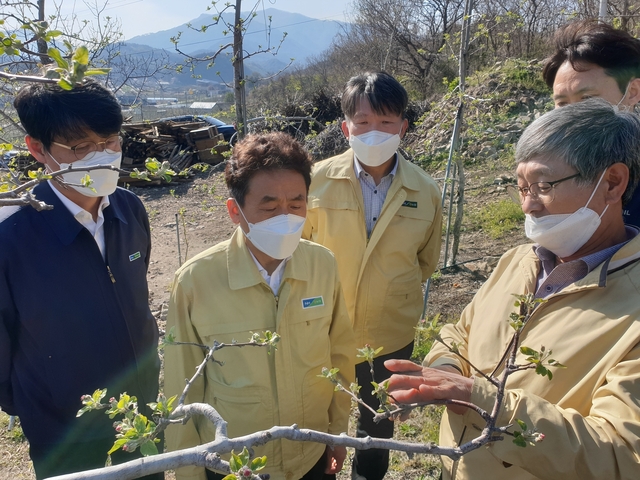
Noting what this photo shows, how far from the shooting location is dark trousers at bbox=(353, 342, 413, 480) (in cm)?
271

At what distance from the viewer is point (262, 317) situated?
6.12 feet

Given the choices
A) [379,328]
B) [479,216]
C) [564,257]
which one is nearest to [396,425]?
[379,328]

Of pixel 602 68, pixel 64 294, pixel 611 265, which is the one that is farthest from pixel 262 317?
pixel 602 68

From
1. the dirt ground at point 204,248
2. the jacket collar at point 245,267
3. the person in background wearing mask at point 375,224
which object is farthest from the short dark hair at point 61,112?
the dirt ground at point 204,248

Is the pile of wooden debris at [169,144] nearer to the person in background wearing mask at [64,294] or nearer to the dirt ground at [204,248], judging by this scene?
the dirt ground at [204,248]

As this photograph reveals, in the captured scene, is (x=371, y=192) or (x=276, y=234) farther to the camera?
(x=371, y=192)

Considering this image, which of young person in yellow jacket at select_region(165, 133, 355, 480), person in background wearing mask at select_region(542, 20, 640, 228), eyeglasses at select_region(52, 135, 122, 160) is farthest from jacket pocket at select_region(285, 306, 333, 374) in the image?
person in background wearing mask at select_region(542, 20, 640, 228)

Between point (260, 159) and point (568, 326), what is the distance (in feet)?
4.16

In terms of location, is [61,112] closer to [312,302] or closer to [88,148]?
[88,148]

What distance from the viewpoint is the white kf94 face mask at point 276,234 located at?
1910 mm

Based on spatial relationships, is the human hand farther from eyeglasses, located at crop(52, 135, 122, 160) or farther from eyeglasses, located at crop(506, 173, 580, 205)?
eyeglasses, located at crop(52, 135, 122, 160)

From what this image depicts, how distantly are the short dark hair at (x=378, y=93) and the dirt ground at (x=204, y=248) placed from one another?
226 cm

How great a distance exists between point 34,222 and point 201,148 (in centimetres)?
1206

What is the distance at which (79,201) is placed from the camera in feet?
6.93
